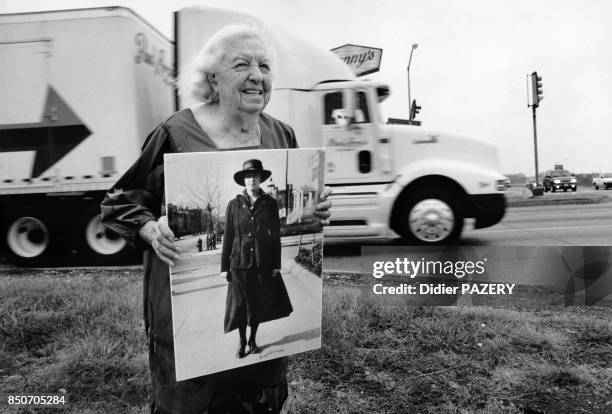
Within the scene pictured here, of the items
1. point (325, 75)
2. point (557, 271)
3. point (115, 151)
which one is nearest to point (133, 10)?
point (115, 151)

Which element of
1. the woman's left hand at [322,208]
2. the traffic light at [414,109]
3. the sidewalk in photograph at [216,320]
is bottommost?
the sidewalk in photograph at [216,320]

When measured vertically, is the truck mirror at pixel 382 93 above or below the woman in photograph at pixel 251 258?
above

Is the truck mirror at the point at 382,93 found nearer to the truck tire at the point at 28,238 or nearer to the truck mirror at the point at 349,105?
the truck mirror at the point at 349,105

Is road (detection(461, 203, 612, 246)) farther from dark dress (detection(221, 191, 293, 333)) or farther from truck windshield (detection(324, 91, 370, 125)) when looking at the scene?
dark dress (detection(221, 191, 293, 333))

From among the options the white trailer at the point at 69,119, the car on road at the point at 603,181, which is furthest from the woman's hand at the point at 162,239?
the car on road at the point at 603,181

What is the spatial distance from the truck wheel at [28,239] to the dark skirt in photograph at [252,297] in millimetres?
1186

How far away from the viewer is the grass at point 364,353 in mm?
1952

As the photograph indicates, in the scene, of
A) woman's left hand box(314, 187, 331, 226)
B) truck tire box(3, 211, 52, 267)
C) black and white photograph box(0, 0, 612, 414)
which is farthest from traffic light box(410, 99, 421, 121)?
truck tire box(3, 211, 52, 267)

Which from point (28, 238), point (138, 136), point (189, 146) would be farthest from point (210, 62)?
point (28, 238)

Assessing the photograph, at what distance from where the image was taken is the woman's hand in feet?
3.56

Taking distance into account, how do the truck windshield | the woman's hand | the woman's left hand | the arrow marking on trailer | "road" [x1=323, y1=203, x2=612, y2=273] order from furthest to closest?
1. the truck windshield
2. "road" [x1=323, y1=203, x2=612, y2=273]
3. the arrow marking on trailer
4. the woman's left hand
5. the woman's hand

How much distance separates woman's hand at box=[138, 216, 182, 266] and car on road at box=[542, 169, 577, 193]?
5.23 feet

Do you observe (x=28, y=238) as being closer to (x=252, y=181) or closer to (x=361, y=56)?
(x=252, y=181)

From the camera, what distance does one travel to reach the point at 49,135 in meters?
1.98
